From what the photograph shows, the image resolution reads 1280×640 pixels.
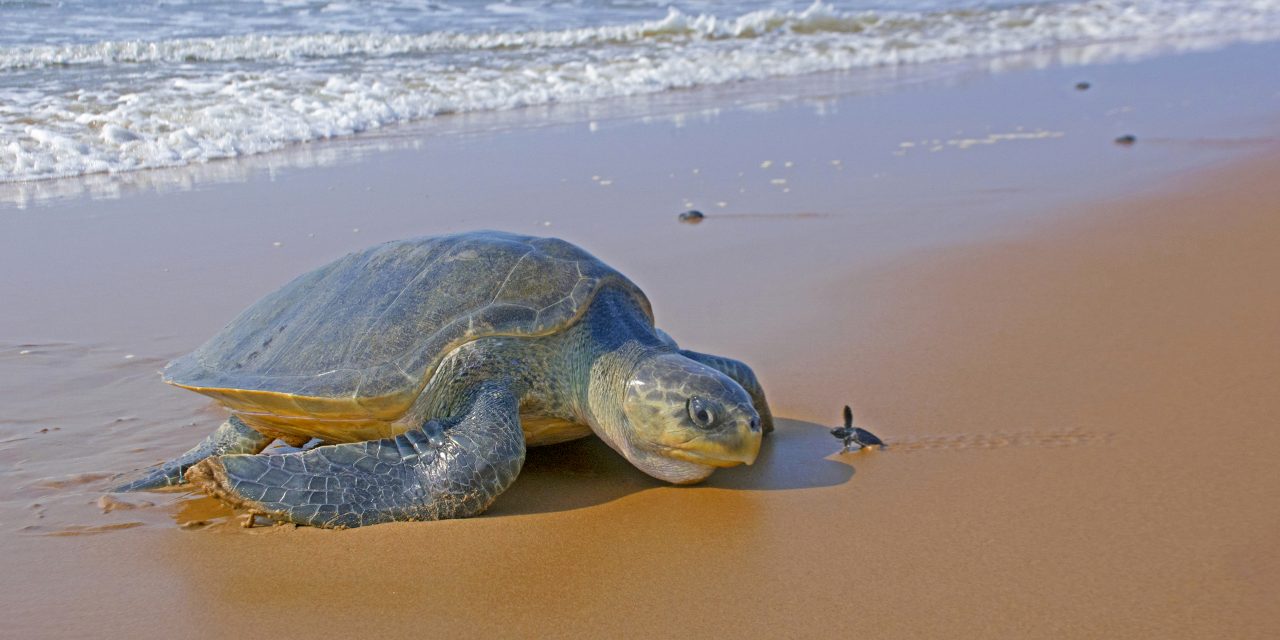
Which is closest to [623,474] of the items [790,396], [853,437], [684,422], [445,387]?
→ [684,422]

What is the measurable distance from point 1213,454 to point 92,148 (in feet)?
29.6

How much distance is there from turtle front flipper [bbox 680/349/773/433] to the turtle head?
445 millimetres

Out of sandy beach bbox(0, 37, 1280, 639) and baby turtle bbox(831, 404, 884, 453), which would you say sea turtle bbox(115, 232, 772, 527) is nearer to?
sandy beach bbox(0, 37, 1280, 639)

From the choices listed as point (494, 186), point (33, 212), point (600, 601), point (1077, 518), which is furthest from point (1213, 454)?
point (33, 212)

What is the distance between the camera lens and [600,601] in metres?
2.76

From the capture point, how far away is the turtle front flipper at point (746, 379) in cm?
390

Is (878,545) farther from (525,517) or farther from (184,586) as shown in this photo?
(184,586)

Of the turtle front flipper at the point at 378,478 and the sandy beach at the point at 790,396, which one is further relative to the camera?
the turtle front flipper at the point at 378,478

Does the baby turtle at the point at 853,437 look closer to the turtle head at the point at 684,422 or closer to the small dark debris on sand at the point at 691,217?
the turtle head at the point at 684,422

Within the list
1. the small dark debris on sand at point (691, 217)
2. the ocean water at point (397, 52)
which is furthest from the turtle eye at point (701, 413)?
the ocean water at point (397, 52)

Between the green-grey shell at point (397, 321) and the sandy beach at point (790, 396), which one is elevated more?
the green-grey shell at point (397, 321)

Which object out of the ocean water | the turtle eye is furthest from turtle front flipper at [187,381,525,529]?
the ocean water

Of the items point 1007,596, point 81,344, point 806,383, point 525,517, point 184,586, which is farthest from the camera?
point 81,344

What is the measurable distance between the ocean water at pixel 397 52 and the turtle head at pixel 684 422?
7.27 meters
